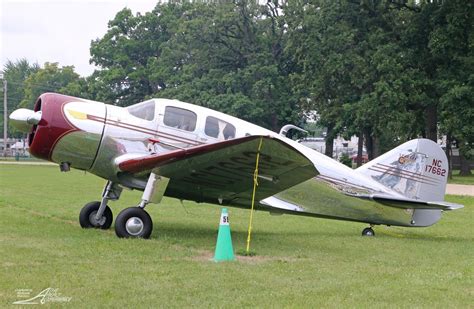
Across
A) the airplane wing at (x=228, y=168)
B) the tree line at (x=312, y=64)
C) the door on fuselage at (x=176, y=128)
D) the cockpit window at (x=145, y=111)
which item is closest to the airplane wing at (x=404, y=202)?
the airplane wing at (x=228, y=168)

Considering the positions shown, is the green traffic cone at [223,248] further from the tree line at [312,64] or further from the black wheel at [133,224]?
the tree line at [312,64]

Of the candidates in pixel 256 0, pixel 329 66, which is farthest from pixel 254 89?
pixel 329 66

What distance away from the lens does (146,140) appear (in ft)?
35.7

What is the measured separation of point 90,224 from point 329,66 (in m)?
25.2

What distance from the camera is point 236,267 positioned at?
8055mm

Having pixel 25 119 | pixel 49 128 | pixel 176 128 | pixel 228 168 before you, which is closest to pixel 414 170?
pixel 228 168

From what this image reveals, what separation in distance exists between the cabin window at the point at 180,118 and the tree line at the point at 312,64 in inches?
788

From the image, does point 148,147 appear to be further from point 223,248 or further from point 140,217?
point 223,248

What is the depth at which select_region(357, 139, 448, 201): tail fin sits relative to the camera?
1275 cm

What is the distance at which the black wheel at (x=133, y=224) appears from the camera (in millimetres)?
10094

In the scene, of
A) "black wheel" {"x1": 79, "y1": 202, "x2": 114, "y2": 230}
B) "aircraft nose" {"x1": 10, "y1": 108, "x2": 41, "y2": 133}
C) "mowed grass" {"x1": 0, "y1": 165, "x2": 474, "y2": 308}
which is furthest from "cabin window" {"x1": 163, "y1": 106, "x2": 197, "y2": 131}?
"black wheel" {"x1": 79, "y1": 202, "x2": 114, "y2": 230}

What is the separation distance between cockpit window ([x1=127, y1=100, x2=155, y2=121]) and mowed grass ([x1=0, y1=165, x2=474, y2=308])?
224 cm

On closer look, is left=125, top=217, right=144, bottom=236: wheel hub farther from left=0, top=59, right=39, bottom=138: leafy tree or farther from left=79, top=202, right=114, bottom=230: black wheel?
left=0, top=59, right=39, bottom=138: leafy tree

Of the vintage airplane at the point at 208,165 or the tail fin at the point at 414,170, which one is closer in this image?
the vintage airplane at the point at 208,165
